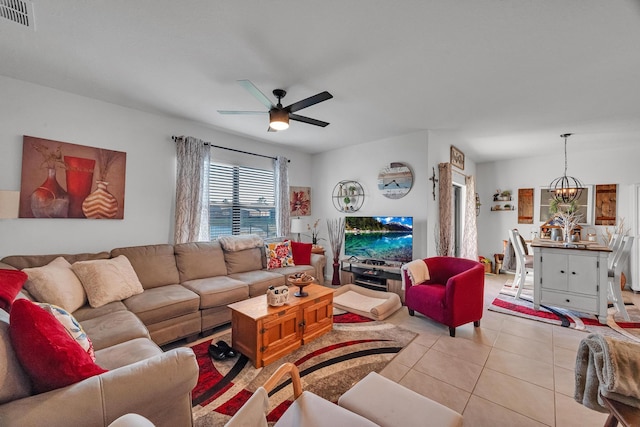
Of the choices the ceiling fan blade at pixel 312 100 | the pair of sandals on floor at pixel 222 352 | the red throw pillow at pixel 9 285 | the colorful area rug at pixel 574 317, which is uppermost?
the ceiling fan blade at pixel 312 100

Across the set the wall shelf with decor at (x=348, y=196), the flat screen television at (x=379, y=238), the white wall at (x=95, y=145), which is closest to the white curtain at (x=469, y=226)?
the flat screen television at (x=379, y=238)

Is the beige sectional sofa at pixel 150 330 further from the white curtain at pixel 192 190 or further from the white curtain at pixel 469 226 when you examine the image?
the white curtain at pixel 469 226

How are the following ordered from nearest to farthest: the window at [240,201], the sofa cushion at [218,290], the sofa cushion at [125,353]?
1. the sofa cushion at [125,353]
2. the sofa cushion at [218,290]
3. the window at [240,201]

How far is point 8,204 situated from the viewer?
2.11 metres

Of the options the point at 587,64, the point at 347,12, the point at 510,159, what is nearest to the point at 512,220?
the point at 510,159

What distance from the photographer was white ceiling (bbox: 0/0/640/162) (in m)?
1.65

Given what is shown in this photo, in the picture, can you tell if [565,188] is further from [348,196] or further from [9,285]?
[9,285]

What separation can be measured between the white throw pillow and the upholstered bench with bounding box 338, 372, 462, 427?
2278mm

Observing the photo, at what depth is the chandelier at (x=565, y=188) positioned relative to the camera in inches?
186

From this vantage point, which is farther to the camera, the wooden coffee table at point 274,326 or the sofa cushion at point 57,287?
the wooden coffee table at point 274,326

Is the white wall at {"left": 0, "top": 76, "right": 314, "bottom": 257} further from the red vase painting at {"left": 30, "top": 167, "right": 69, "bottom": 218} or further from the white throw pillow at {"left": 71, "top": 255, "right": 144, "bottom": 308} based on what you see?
the white throw pillow at {"left": 71, "top": 255, "right": 144, "bottom": 308}

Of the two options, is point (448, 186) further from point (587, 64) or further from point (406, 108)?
point (587, 64)

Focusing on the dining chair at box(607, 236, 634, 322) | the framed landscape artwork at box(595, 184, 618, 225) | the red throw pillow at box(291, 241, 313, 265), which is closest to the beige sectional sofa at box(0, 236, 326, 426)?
the red throw pillow at box(291, 241, 313, 265)

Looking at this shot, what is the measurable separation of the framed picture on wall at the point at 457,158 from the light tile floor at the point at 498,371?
2.75 m
